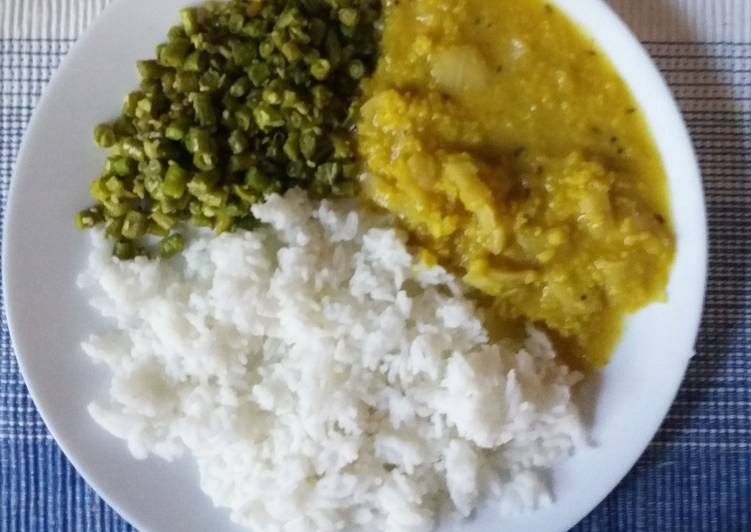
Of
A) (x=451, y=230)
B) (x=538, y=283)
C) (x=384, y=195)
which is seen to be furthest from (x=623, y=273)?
(x=384, y=195)

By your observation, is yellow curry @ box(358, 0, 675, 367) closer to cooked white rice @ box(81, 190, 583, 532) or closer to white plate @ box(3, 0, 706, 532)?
white plate @ box(3, 0, 706, 532)

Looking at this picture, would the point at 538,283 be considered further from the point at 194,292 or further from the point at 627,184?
the point at 194,292

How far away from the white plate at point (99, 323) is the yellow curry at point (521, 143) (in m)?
0.09

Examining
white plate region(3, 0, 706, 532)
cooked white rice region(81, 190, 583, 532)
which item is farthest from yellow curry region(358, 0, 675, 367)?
cooked white rice region(81, 190, 583, 532)

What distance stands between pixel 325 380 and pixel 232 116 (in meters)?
0.86

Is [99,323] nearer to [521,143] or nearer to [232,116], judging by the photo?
[232,116]

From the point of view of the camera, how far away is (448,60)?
2.46 m

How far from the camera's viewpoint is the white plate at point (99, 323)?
248 centimetres

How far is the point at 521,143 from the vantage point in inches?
99.0

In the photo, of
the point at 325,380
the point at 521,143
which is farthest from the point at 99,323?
the point at 521,143

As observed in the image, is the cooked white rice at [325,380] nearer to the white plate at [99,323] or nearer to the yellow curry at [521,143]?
the white plate at [99,323]

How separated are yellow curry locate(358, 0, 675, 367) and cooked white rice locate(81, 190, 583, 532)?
198mm

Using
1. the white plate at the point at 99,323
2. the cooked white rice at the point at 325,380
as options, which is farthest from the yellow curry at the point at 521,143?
the cooked white rice at the point at 325,380

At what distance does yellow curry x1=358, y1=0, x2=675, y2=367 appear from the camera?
8.06 ft
